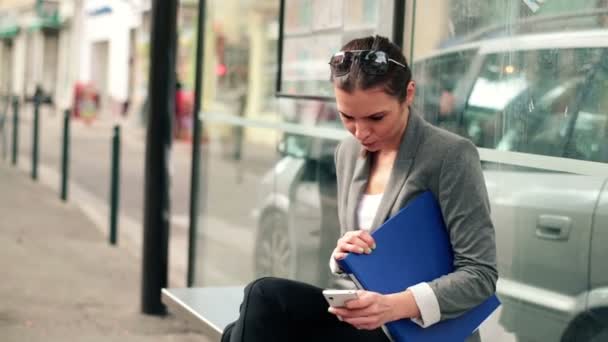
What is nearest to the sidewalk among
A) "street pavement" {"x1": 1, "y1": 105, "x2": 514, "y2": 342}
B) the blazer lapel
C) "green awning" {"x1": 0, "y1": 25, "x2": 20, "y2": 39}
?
"street pavement" {"x1": 1, "y1": 105, "x2": 514, "y2": 342}

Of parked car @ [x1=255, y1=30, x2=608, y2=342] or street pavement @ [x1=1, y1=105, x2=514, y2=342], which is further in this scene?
street pavement @ [x1=1, y1=105, x2=514, y2=342]

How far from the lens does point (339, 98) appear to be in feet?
7.82

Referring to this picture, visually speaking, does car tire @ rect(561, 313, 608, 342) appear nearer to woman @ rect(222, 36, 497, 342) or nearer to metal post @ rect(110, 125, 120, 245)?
woman @ rect(222, 36, 497, 342)

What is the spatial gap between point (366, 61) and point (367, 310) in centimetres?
58

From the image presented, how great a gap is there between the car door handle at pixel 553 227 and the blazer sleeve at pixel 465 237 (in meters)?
0.81

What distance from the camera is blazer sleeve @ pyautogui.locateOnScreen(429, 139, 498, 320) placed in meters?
2.24

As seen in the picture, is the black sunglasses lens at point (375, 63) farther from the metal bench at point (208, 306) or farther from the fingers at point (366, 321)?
the metal bench at point (208, 306)

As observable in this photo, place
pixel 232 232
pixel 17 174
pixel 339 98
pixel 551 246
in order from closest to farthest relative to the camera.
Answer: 1. pixel 339 98
2. pixel 551 246
3. pixel 232 232
4. pixel 17 174

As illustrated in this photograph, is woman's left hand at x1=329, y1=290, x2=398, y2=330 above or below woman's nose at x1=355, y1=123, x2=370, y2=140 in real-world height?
below

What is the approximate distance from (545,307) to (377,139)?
1.05 metres

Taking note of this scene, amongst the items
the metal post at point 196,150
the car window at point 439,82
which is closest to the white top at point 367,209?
the car window at point 439,82

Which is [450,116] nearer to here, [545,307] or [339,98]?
[545,307]

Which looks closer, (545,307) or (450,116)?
(545,307)

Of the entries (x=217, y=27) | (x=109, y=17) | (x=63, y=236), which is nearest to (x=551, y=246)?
(x=217, y=27)
